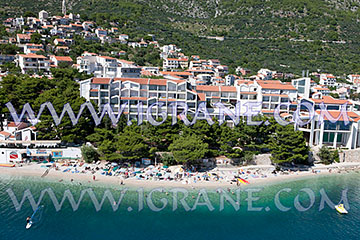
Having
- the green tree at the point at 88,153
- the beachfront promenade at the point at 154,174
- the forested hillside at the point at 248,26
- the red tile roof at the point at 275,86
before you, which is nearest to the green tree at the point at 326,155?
the beachfront promenade at the point at 154,174

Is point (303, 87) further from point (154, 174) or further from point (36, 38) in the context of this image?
point (36, 38)

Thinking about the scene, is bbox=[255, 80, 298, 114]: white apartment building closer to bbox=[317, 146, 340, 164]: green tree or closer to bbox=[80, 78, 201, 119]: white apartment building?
bbox=[317, 146, 340, 164]: green tree

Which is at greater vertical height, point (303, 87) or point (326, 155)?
point (303, 87)

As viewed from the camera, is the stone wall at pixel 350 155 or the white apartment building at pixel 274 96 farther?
the white apartment building at pixel 274 96

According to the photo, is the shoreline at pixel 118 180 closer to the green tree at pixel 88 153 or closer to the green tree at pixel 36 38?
the green tree at pixel 88 153

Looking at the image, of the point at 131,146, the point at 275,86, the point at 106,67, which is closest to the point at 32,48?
the point at 106,67

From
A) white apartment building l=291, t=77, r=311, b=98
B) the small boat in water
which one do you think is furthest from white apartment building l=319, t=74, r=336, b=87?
the small boat in water
